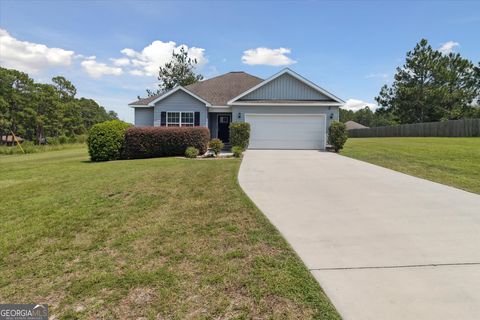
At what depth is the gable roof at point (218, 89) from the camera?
19.8 meters

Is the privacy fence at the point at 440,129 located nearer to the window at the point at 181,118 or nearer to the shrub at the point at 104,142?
the window at the point at 181,118

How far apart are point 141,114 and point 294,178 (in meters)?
14.3

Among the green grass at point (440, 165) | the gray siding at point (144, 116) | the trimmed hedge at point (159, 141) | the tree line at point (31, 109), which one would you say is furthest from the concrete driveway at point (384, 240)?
the tree line at point (31, 109)

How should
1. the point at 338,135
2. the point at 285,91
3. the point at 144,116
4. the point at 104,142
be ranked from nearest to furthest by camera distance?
1. the point at 104,142
2. the point at 338,135
3. the point at 285,91
4. the point at 144,116

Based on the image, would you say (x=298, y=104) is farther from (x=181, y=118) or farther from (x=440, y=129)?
(x=440, y=129)

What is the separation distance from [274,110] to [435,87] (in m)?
39.3

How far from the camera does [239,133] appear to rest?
1725 centimetres

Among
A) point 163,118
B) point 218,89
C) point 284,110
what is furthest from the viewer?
point 218,89

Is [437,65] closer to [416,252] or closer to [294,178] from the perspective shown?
[294,178]

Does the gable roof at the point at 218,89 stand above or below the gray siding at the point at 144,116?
above

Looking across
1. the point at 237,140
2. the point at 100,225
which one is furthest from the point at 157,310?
the point at 237,140

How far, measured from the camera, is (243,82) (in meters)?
23.8

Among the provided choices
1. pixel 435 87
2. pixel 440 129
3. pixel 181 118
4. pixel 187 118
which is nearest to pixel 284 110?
pixel 187 118

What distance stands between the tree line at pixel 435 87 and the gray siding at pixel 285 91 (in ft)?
113
